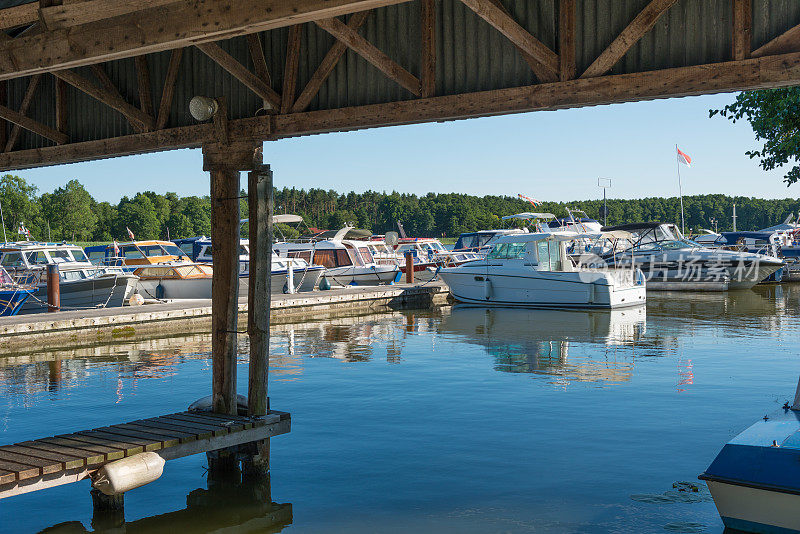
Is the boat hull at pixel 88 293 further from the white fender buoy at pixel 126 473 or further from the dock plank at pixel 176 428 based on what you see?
the white fender buoy at pixel 126 473

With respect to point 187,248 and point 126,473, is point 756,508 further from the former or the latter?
point 187,248

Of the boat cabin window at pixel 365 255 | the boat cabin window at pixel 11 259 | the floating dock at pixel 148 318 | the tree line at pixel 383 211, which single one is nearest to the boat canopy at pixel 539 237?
the floating dock at pixel 148 318

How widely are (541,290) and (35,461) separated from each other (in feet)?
63.1

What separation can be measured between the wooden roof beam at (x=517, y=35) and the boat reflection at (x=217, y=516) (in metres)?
4.19

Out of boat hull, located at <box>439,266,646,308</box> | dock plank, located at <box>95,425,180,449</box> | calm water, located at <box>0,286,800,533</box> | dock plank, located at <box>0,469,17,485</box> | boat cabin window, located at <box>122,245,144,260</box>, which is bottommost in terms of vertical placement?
calm water, located at <box>0,286,800,533</box>

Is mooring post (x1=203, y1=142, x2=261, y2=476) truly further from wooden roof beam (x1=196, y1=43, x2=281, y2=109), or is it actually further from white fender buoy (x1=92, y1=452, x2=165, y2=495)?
white fender buoy (x1=92, y1=452, x2=165, y2=495)

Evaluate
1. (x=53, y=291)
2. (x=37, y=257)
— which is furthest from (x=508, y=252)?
(x=37, y=257)

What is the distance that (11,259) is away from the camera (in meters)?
23.5

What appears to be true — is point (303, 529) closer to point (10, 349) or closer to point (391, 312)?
point (10, 349)

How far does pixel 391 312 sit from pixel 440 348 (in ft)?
24.4

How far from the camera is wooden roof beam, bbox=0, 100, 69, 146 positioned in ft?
25.6

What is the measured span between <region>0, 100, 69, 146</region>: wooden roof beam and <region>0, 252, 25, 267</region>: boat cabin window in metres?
17.1

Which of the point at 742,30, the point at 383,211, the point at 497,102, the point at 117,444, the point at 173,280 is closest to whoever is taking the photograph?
the point at 742,30

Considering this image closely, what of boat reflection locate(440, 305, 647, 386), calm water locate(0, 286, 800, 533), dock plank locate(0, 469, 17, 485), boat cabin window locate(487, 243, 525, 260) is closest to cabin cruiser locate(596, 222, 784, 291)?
boat cabin window locate(487, 243, 525, 260)
